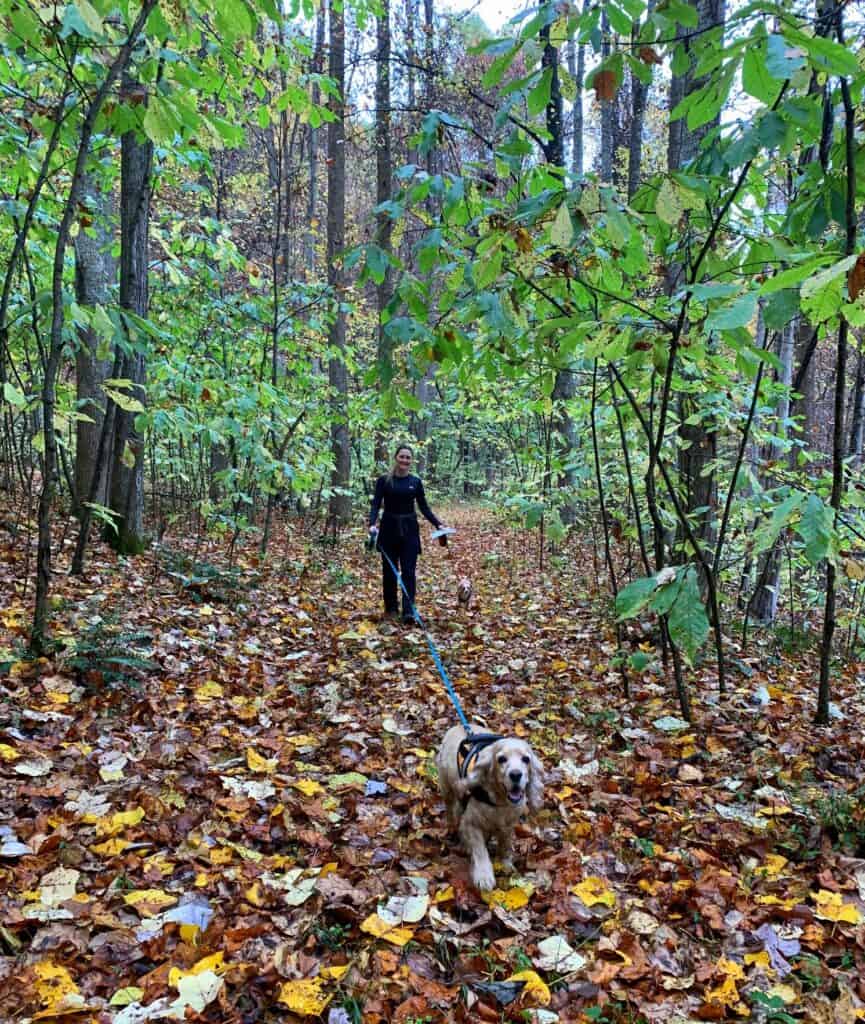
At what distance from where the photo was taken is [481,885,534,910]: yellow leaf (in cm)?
293

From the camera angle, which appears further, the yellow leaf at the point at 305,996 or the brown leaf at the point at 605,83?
the brown leaf at the point at 605,83

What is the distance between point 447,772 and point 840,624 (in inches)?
202

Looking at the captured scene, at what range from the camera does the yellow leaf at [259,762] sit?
4.00 m

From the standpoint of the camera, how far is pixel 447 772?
11.4ft

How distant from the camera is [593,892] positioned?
2949 mm

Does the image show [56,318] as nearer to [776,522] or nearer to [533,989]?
[776,522]

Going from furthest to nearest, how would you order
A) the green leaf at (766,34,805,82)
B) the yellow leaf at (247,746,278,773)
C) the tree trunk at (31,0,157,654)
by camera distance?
the yellow leaf at (247,746,278,773), the tree trunk at (31,0,157,654), the green leaf at (766,34,805,82)

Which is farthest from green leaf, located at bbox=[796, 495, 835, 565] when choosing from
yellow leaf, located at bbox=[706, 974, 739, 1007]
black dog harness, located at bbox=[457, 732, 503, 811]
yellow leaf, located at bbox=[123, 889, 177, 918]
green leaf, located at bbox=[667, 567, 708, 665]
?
yellow leaf, located at bbox=[123, 889, 177, 918]

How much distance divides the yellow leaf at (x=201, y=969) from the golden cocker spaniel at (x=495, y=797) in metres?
1.14

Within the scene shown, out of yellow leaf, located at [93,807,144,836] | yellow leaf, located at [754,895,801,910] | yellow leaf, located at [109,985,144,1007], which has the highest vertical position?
yellow leaf, located at [93,807,144,836]

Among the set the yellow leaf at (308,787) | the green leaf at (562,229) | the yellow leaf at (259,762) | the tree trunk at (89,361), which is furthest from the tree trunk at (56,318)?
the tree trunk at (89,361)

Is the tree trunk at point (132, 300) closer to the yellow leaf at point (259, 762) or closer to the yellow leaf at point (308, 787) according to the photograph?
the yellow leaf at point (259, 762)

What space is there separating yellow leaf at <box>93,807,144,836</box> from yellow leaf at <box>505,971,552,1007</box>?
76.0 inches

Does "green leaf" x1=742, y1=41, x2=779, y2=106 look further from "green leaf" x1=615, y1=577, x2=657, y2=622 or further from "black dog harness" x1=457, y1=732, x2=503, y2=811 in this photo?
"black dog harness" x1=457, y1=732, x2=503, y2=811
